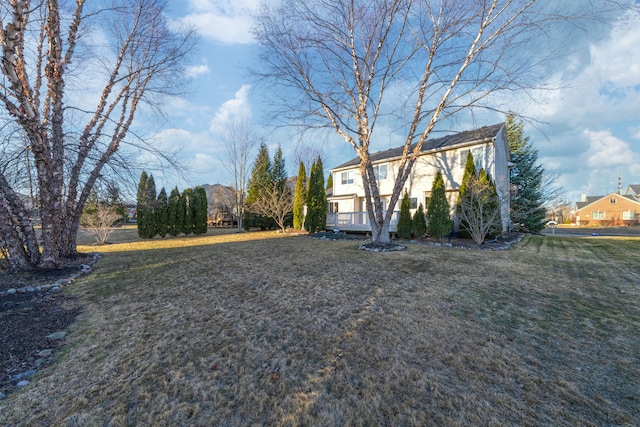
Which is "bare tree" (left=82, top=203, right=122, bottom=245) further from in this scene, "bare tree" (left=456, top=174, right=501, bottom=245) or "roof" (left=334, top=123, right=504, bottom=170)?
"bare tree" (left=456, top=174, right=501, bottom=245)

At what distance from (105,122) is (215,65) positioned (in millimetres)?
4096

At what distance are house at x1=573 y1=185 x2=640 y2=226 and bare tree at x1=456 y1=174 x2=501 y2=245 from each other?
1589 inches

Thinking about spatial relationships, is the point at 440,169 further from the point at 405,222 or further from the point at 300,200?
the point at 300,200

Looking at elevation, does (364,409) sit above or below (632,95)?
below

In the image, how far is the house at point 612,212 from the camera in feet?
118

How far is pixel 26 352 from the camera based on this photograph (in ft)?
9.07

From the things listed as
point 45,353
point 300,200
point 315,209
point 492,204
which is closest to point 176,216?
point 300,200

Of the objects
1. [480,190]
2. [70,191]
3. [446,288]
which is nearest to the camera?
[446,288]

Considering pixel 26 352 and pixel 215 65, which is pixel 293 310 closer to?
pixel 26 352

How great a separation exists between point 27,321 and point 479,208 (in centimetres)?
1301

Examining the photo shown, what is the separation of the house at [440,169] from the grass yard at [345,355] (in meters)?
9.69

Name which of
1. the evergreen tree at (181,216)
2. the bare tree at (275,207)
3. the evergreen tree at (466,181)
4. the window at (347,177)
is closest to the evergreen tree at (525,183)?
→ the evergreen tree at (466,181)

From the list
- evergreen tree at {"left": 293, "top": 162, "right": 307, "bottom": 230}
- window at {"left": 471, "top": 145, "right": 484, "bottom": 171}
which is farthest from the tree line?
window at {"left": 471, "top": 145, "right": 484, "bottom": 171}

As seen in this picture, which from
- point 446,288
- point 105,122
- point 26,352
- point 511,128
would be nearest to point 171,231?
point 105,122
